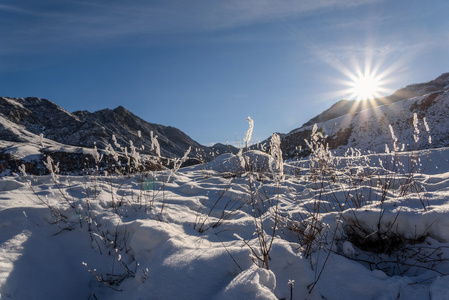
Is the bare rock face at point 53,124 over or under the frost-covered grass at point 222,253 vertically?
over

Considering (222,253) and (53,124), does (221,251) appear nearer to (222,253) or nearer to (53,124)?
(222,253)

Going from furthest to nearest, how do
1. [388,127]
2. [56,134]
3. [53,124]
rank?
[53,124] < [56,134] < [388,127]

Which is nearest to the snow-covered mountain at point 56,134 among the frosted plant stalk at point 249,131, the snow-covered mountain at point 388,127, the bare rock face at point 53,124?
the bare rock face at point 53,124

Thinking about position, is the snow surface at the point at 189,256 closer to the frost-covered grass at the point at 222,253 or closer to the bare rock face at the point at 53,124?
the frost-covered grass at the point at 222,253

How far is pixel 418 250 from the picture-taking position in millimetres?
1356

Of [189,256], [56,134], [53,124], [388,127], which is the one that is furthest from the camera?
[53,124]

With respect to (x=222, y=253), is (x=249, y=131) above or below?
above

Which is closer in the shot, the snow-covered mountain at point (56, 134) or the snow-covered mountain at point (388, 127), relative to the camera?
the snow-covered mountain at point (56, 134)

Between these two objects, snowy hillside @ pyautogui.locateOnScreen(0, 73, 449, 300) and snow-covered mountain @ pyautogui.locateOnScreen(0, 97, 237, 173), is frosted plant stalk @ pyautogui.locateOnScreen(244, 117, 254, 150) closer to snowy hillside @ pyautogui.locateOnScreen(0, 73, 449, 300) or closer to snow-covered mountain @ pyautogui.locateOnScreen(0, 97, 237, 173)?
snowy hillside @ pyautogui.locateOnScreen(0, 73, 449, 300)

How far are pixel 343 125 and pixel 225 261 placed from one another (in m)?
12.1

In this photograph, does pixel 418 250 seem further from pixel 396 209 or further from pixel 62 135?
pixel 62 135

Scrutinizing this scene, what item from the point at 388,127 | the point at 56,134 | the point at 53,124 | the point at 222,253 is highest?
the point at 53,124

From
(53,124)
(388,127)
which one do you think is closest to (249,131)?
(388,127)

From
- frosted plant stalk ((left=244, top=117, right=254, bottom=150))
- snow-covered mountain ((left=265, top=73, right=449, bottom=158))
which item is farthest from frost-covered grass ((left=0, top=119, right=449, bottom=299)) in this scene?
snow-covered mountain ((left=265, top=73, right=449, bottom=158))
